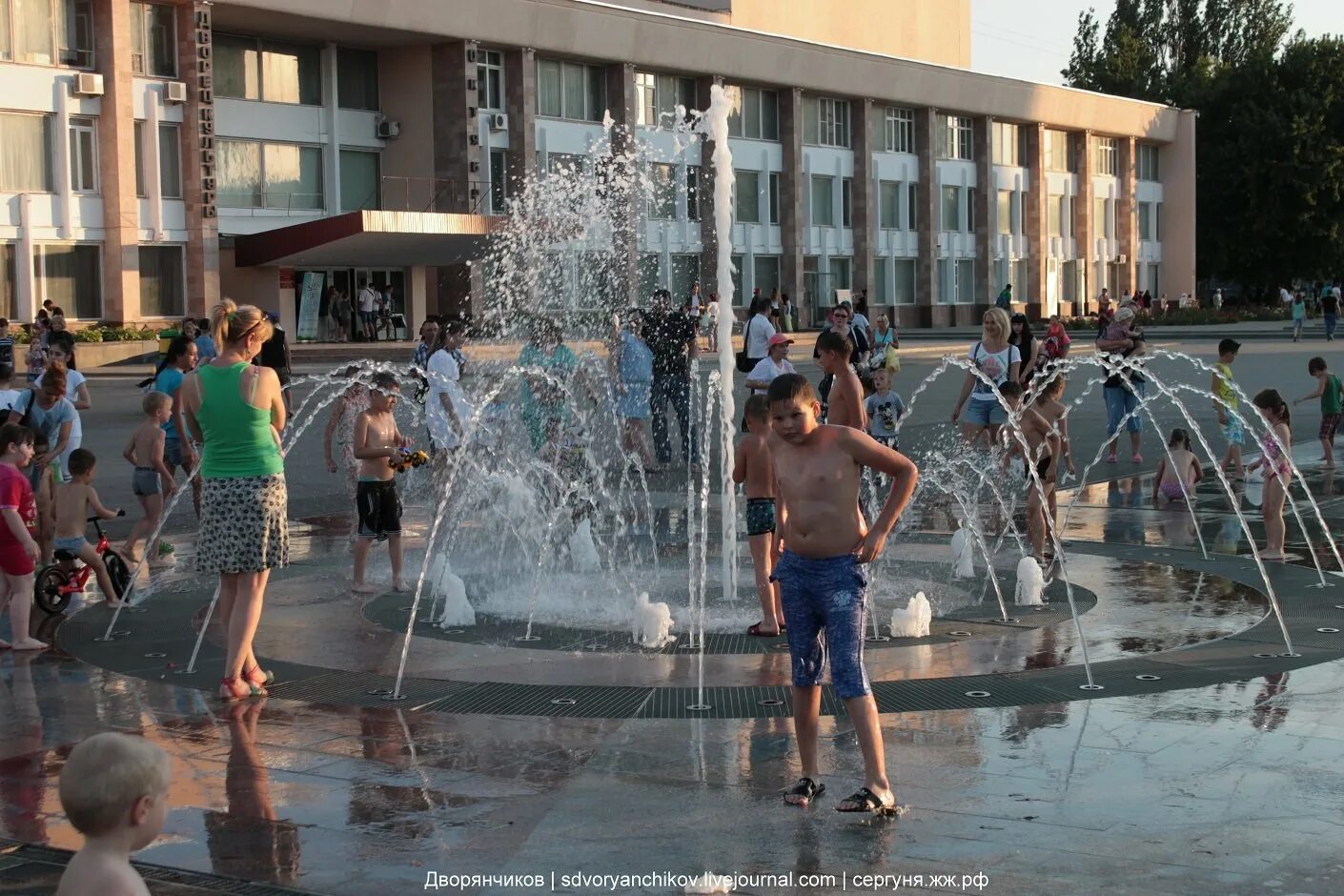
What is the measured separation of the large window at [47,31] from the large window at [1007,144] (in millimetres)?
43759

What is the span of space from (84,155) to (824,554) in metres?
39.5

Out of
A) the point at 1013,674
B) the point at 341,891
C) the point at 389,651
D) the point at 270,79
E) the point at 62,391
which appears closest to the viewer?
the point at 341,891

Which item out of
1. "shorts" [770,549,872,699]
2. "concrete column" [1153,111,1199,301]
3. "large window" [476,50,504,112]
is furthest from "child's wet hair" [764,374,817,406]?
"concrete column" [1153,111,1199,301]

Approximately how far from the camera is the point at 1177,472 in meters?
14.5

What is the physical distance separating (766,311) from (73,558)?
965 centimetres

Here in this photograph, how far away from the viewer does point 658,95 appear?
2233 inches

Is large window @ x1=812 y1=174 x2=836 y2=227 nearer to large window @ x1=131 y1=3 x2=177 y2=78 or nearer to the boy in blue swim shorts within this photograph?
large window @ x1=131 y1=3 x2=177 y2=78

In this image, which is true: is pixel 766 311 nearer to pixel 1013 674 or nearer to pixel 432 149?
pixel 1013 674

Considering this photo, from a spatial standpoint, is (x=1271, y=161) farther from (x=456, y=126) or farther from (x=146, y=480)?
(x=146, y=480)

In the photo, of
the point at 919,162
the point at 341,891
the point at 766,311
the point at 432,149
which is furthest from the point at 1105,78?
the point at 341,891

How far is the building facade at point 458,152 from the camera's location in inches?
1617

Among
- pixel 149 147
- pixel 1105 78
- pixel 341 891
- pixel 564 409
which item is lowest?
pixel 341 891

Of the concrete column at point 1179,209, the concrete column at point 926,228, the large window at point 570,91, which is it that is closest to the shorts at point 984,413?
the large window at point 570,91

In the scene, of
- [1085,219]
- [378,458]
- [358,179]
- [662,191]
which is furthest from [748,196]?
[378,458]
